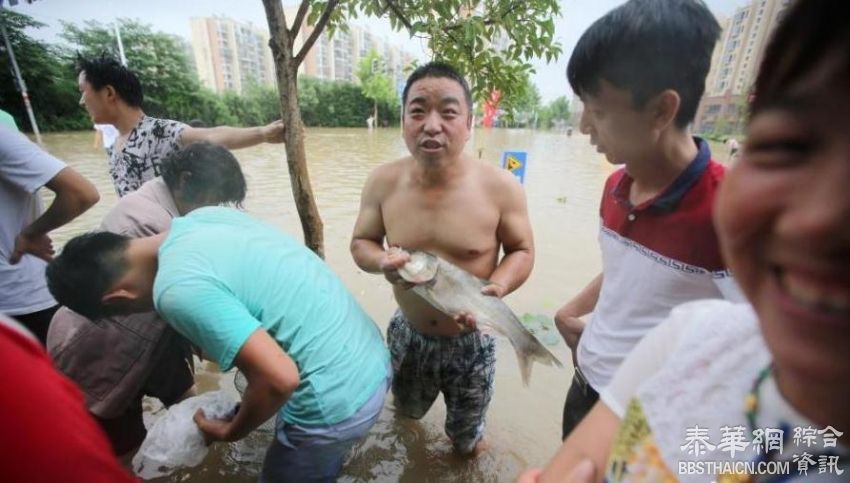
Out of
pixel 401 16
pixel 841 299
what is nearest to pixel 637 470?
pixel 841 299

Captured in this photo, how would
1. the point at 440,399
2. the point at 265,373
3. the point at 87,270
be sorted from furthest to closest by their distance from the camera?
the point at 440,399 < the point at 87,270 < the point at 265,373

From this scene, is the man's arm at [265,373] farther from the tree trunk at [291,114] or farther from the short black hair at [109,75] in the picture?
the short black hair at [109,75]

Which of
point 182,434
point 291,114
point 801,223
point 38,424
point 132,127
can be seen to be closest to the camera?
point 801,223

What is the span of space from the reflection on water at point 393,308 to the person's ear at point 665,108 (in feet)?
8.05

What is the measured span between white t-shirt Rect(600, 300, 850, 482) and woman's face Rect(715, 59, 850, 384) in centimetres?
19

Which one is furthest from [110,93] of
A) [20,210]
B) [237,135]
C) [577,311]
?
[577,311]

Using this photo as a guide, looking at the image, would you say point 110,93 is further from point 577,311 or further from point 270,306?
point 577,311

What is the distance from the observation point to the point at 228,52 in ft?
226

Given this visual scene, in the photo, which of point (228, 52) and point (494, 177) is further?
point (228, 52)

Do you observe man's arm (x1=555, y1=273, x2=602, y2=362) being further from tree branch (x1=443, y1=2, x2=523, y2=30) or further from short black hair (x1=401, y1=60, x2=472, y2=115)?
tree branch (x1=443, y1=2, x2=523, y2=30)

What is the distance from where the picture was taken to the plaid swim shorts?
8.28 ft

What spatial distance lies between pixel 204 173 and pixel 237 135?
1.07 meters

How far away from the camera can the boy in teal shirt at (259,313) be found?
4.80 ft

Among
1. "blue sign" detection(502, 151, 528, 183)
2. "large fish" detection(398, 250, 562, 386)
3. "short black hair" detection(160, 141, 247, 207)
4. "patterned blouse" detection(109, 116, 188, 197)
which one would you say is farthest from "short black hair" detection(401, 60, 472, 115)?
"blue sign" detection(502, 151, 528, 183)
